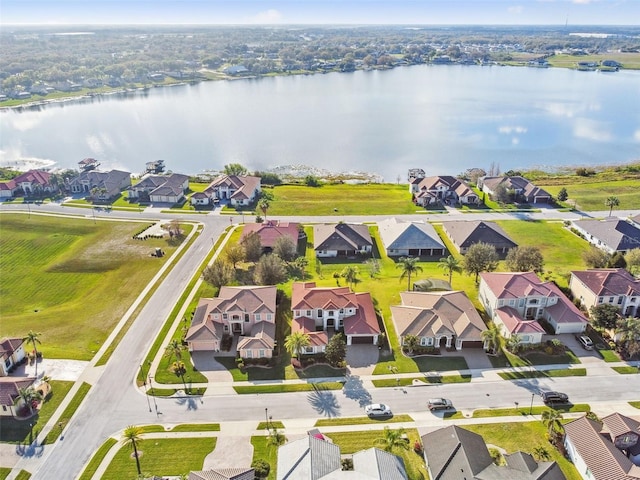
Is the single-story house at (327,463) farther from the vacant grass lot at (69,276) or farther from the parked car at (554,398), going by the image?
the vacant grass lot at (69,276)

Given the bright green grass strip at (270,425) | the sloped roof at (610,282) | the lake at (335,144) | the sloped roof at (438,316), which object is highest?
the sloped roof at (610,282)

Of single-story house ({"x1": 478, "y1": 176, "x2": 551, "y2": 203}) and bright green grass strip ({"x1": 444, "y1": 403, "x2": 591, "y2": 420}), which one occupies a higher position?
single-story house ({"x1": 478, "y1": 176, "x2": 551, "y2": 203})

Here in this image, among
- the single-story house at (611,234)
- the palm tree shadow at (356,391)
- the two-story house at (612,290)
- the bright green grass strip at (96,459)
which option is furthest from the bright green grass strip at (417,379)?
the single-story house at (611,234)

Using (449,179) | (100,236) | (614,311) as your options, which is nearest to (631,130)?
(449,179)

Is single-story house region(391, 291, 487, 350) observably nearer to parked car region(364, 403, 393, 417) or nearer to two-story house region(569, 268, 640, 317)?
parked car region(364, 403, 393, 417)

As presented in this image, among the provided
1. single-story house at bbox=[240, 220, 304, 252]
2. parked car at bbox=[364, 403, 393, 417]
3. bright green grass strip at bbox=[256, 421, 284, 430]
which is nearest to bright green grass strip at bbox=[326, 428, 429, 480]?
parked car at bbox=[364, 403, 393, 417]

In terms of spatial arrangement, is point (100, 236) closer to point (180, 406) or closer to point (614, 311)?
point (180, 406)

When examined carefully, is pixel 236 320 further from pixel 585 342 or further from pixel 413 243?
pixel 585 342
